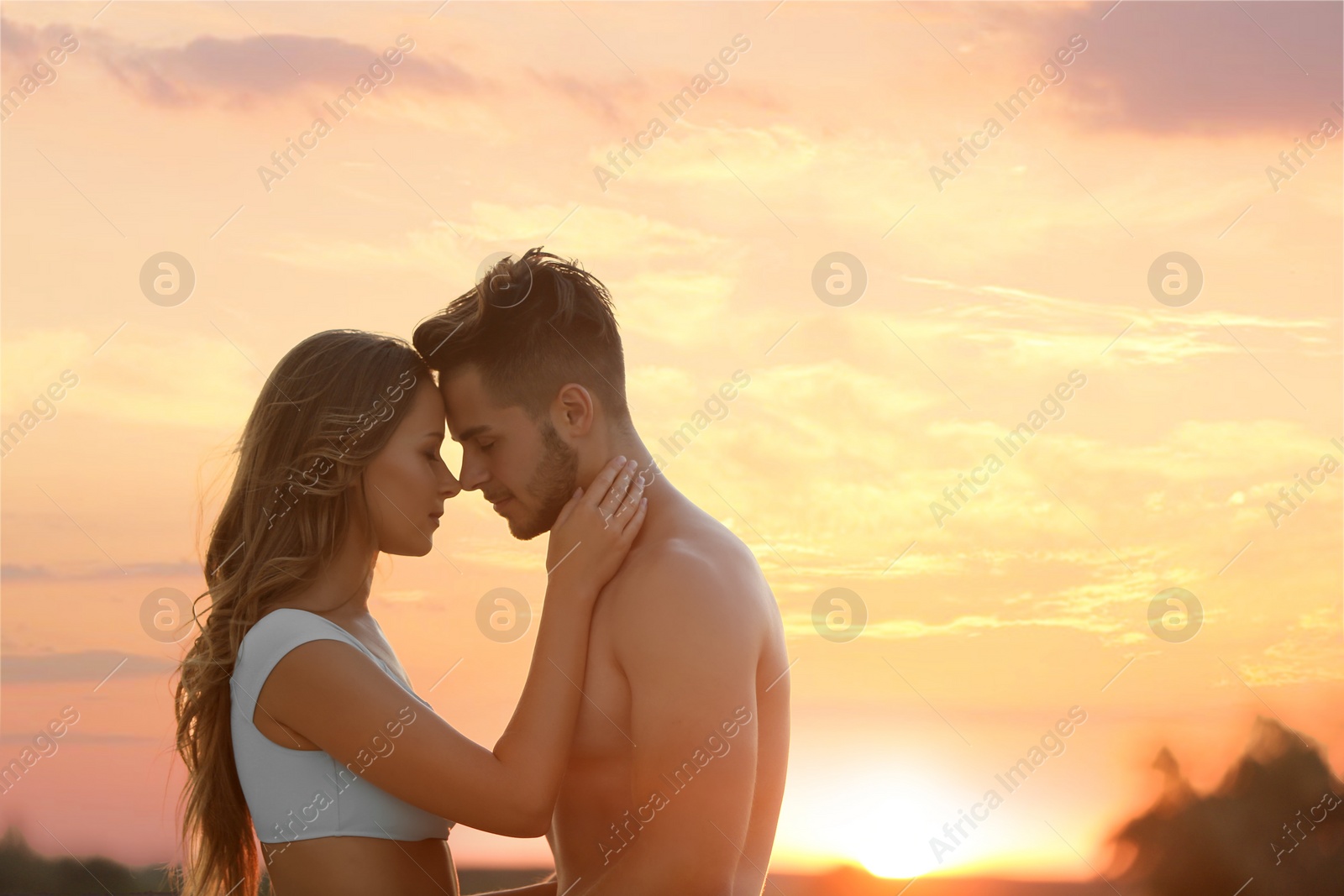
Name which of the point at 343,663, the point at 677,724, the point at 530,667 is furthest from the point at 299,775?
the point at 677,724

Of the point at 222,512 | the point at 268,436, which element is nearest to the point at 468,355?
the point at 268,436

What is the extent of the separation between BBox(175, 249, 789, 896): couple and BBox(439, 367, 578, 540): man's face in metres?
0.01

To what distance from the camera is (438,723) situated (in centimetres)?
418

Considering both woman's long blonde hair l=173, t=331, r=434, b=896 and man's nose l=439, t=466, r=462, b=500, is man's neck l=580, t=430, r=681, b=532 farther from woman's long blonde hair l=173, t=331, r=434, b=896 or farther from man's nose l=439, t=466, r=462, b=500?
woman's long blonde hair l=173, t=331, r=434, b=896

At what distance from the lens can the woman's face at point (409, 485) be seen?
14.7 feet

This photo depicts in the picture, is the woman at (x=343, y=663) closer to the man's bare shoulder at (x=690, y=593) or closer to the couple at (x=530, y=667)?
the couple at (x=530, y=667)

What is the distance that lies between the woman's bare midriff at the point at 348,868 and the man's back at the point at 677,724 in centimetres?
60

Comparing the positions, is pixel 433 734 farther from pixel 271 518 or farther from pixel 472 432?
pixel 472 432

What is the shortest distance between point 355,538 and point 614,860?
157 centimetres

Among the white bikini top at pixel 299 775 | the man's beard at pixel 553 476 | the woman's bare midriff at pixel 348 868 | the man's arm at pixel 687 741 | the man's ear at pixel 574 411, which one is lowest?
the woman's bare midriff at pixel 348 868

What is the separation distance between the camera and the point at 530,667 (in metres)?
4.29

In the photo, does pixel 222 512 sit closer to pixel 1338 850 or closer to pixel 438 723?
pixel 438 723

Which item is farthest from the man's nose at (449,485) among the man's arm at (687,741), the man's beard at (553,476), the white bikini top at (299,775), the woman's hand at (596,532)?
the man's arm at (687,741)

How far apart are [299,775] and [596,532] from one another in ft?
4.56
